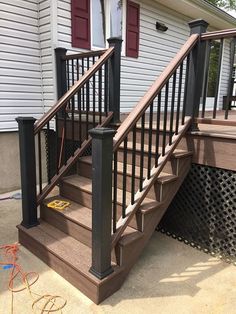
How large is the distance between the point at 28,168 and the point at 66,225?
63 centimetres

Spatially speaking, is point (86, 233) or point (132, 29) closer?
point (86, 233)

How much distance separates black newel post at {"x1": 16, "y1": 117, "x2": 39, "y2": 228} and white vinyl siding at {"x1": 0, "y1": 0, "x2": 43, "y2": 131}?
5.80 ft

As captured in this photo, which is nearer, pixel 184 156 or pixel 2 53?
pixel 184 156

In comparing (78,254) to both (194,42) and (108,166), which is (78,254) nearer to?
(108,166)

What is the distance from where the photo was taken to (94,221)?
5.85 ft

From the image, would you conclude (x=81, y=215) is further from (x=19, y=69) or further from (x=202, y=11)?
(x=202, y=11)

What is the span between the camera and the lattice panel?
242 centimetres

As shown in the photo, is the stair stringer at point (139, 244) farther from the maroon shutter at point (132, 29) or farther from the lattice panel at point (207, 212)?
the maroon shutter at point (132, 29)

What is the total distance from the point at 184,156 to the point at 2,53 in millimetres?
2987

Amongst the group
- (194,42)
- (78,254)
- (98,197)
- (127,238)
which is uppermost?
(194,42)

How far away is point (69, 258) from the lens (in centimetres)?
208

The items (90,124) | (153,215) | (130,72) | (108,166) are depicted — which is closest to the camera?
(108,166)

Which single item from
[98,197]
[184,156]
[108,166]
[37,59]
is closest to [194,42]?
[184,156]

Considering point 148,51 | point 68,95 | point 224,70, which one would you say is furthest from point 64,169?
point 224,70
